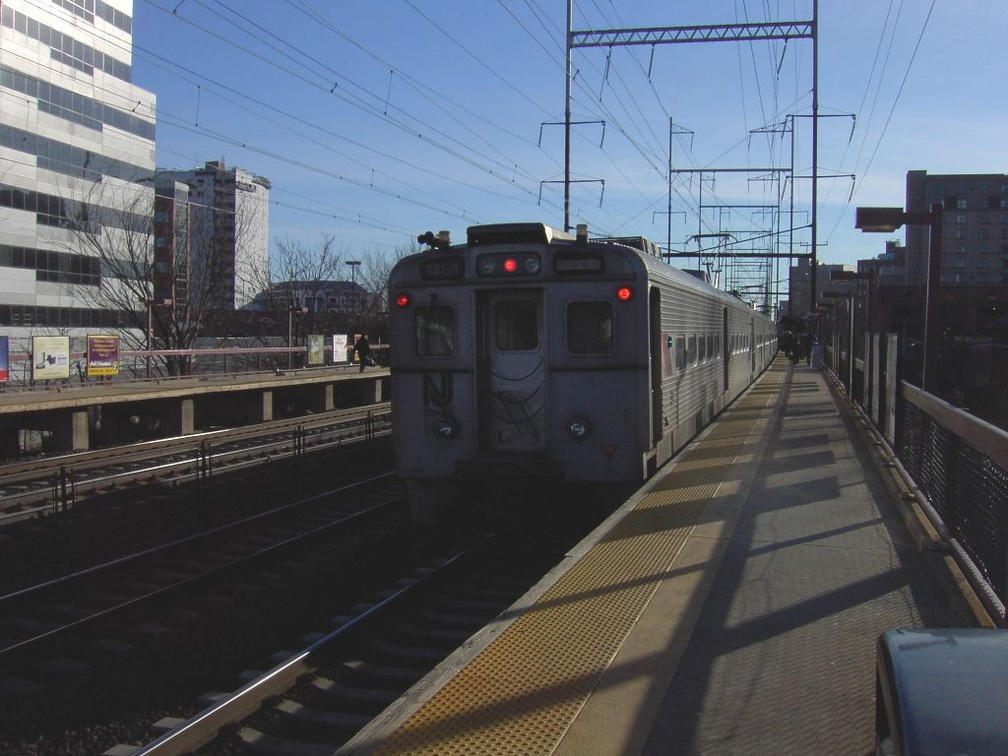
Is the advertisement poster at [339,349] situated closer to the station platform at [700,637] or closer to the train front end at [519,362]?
the train front end at [519,362]

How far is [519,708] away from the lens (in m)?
4.42

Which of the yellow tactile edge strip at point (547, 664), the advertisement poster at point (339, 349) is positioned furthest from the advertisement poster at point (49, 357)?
the yellow tactile edge strip at point (547, 664)

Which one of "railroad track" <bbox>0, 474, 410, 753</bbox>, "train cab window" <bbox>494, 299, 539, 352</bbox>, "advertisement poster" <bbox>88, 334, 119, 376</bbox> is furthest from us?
"advertisement poster" <bbox>88, 334, 119, 376</bbox>

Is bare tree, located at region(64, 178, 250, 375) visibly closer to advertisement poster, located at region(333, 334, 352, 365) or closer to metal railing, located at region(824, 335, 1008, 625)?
advertisement poster, located at region(333, 334, 352, 365)

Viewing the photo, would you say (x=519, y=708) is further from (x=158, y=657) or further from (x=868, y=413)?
(x=868, y=413)

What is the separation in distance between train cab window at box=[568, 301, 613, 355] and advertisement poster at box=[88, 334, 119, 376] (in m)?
15.8

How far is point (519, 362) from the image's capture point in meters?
9.55

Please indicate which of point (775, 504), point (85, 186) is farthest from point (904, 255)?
point (775, 504)

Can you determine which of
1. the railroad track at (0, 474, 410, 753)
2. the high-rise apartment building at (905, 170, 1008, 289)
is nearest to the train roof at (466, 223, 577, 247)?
the railroad track at (0, 474, 410, 753)

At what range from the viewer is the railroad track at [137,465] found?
1180cm

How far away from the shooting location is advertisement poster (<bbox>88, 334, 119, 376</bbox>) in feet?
71.3

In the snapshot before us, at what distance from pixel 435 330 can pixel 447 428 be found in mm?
1033

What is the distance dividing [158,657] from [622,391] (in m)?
4.87

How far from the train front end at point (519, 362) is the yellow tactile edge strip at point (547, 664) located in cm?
161
